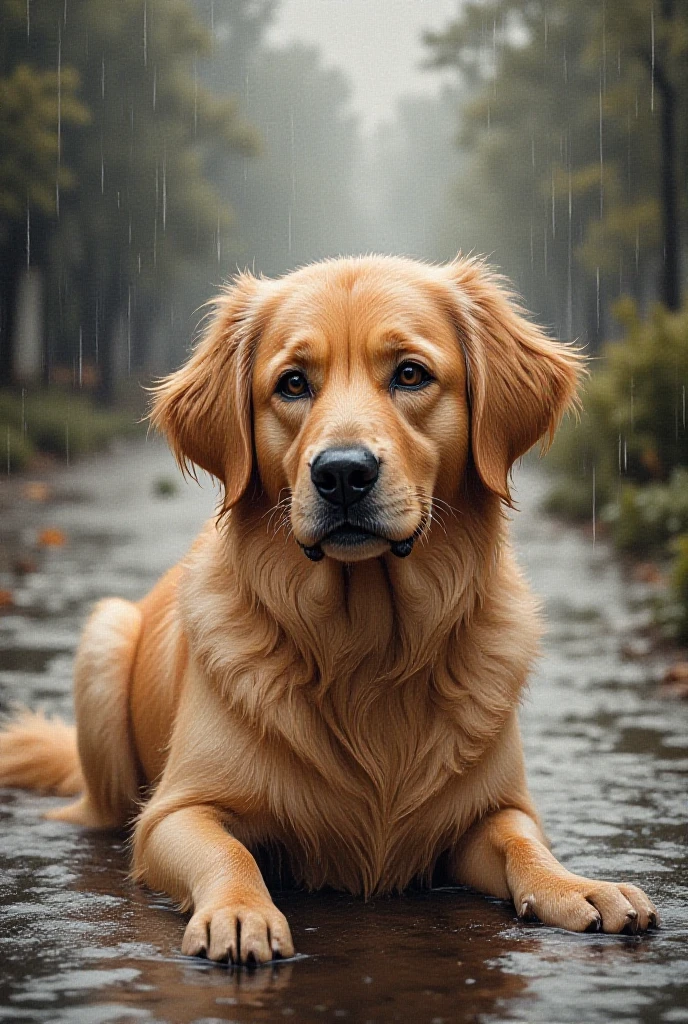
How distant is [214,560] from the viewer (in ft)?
14.8

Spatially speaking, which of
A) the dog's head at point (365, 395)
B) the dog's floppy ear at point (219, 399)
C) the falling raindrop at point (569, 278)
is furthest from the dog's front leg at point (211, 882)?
the falling raindrop at point (569, 278)

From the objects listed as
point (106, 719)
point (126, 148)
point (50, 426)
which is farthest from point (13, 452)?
point (106, 719)

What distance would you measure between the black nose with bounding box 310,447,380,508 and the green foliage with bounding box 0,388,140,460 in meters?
19.8

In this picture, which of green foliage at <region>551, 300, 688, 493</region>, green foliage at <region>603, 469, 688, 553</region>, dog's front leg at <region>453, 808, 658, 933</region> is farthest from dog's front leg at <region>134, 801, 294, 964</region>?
green foliage at <region>551, 300, 688, 493</region>

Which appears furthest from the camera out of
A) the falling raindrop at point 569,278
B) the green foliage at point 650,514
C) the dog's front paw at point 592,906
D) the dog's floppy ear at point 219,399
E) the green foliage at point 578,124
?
the falling raindrop at point 569,278

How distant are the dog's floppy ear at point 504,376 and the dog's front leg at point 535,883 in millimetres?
1029

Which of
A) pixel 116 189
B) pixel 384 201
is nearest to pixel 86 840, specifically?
pixel 116 189

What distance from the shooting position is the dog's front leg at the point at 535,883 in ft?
11.9

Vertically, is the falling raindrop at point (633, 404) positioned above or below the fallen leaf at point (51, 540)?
above

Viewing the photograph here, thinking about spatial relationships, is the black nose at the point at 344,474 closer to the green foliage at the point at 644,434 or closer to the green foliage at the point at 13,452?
the green foliage at the point at 644,434

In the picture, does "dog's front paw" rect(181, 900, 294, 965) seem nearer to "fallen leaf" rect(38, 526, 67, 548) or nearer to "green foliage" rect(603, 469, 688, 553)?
"green foliage" rect(603, 469, 688, 553)

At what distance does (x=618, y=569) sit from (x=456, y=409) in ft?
29.9

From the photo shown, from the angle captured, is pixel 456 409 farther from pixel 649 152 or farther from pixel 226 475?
pixel 649 152

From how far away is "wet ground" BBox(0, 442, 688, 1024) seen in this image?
309 cm
